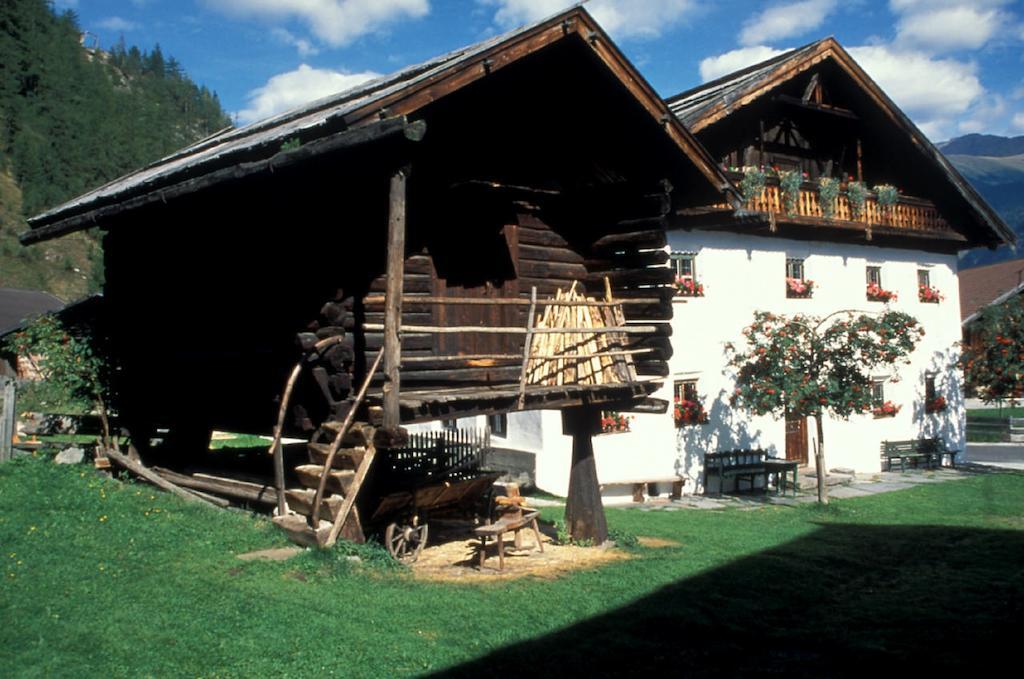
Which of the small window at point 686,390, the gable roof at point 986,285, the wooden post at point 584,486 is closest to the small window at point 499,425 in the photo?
the small window at point 686,390

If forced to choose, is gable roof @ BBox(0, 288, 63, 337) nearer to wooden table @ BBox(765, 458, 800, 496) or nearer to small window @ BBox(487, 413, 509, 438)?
small window @ BBox(487, 413, 509, 438)

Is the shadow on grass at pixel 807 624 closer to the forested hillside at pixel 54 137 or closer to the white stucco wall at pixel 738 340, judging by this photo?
the white stucco wall at pixel 738 340

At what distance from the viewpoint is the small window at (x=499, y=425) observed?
773 inches

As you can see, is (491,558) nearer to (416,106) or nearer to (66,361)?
(416,106)

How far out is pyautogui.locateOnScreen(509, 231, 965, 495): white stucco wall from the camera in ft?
64.2

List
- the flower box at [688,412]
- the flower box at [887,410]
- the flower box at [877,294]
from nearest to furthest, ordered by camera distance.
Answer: the flower box at [688,412] → the flower box at [877,294] → the flower box at [887,410]

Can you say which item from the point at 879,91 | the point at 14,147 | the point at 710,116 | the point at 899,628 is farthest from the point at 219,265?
the point at 14,147

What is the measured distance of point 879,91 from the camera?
891 inches

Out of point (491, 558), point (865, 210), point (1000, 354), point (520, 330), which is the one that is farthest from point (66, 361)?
point (1000, 354)

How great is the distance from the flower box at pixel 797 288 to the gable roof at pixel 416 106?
1078cm

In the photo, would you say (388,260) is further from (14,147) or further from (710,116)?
(14,147)

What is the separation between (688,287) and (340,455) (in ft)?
40.4

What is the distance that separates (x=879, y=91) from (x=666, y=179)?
13289mm

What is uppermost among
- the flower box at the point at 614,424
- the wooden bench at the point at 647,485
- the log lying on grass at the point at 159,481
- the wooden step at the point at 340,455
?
the flower box at the point at 614,424
